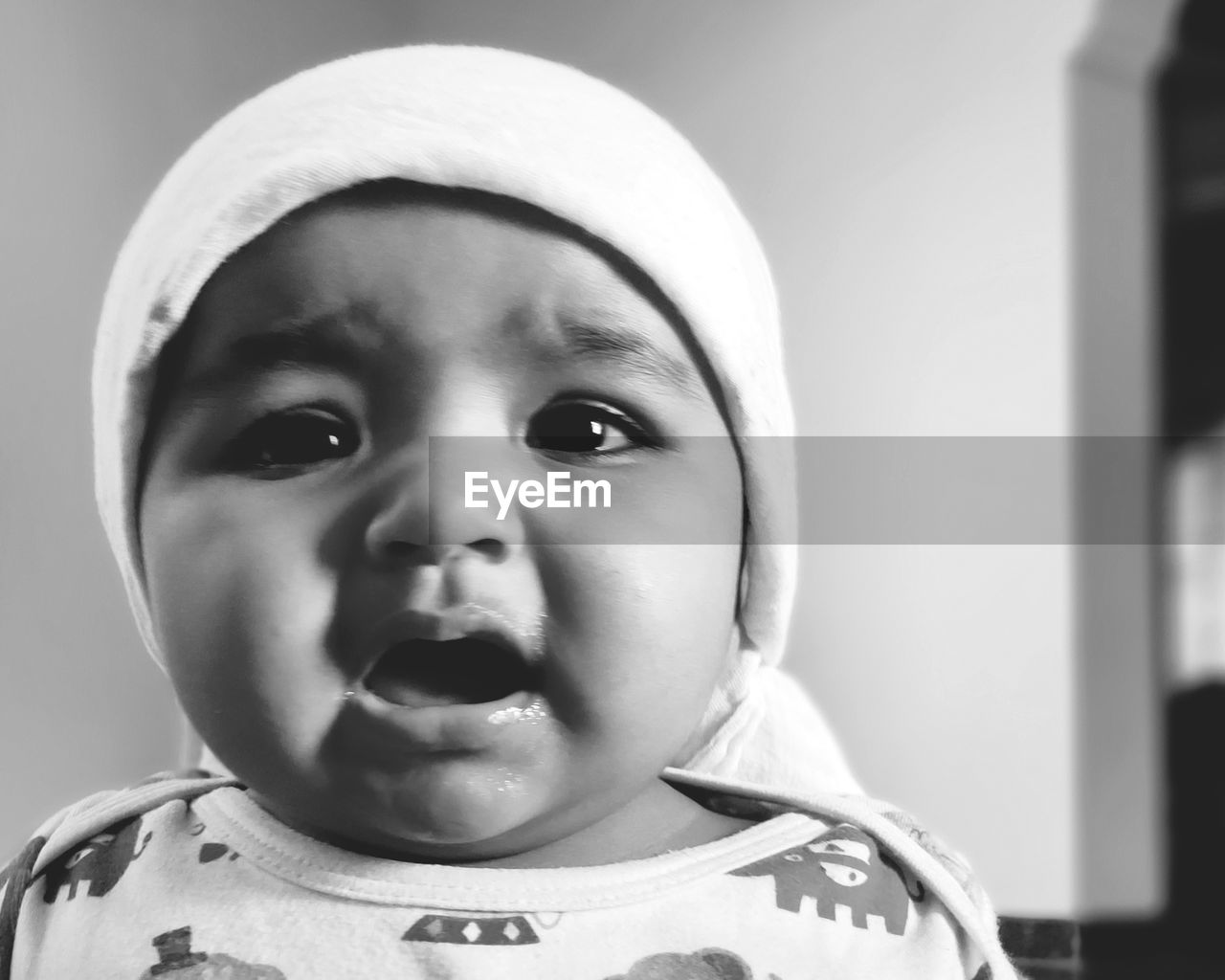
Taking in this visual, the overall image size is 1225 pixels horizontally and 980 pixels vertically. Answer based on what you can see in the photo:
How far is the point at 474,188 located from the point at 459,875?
213 millimetres

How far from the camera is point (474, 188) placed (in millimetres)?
344

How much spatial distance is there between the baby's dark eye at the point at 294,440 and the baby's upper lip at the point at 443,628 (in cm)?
6

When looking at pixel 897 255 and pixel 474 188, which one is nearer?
pixel 474 188

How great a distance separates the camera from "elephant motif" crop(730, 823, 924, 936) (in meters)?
0.39

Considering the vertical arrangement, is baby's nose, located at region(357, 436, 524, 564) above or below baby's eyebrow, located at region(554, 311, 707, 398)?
below

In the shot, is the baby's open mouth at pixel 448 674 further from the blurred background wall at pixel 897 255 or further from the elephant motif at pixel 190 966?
the blurred background wall at pixel 897 255

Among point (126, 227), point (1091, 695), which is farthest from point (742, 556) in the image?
point (126, 227)

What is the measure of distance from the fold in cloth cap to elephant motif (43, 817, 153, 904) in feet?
0.26

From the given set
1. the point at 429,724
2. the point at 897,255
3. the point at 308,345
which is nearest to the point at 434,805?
the point at 429,724

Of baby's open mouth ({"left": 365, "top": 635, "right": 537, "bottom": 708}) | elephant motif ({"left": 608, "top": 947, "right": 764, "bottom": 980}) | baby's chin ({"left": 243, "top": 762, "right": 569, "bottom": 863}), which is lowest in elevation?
elephant motif ({"left": 608, "top": 947, "right": 764, "bottom": 980})

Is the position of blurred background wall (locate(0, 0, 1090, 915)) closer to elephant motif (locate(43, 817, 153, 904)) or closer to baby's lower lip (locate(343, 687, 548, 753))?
elephant motif (locate(43, 817, 153, 904))

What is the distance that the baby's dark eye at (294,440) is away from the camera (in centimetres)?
34

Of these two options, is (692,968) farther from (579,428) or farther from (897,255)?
(897,255)

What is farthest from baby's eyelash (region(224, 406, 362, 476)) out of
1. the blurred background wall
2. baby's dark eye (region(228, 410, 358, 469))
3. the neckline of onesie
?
the blurred background wall
